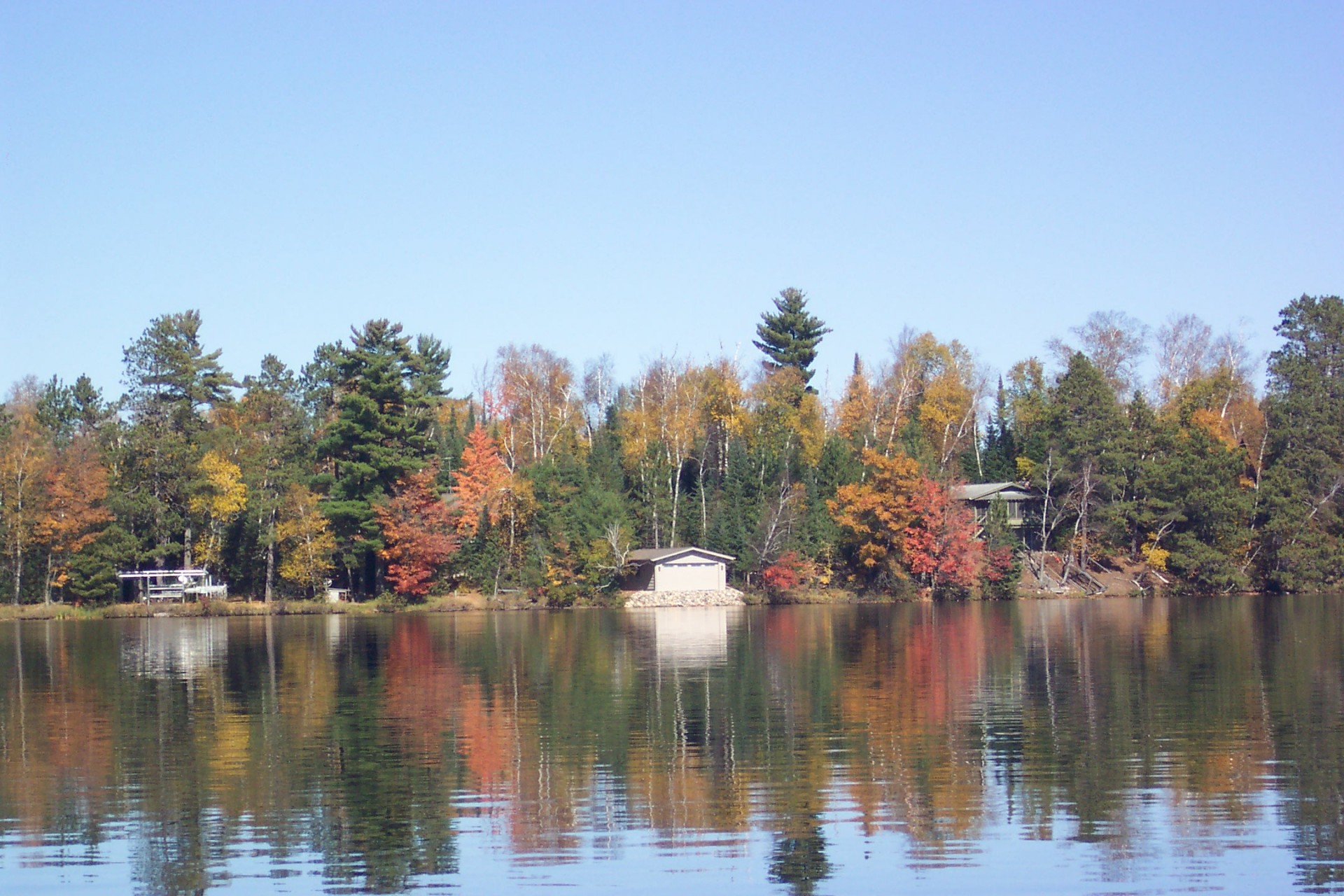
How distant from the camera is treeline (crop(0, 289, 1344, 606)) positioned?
225 ft

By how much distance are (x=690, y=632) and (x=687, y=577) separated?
80.0 ft

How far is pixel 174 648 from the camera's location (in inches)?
1682

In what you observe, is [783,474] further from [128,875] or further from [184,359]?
[128,875]

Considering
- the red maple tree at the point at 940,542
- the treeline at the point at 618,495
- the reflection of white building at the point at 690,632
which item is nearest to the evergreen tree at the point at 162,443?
the treeline at the point at 618,495

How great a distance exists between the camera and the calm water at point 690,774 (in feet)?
41.7

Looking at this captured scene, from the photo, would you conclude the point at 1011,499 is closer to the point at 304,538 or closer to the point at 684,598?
the point at 684,598

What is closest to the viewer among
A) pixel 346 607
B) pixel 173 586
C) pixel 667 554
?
pixel 346 607

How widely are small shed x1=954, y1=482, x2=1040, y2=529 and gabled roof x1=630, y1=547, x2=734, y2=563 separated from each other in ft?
54.8

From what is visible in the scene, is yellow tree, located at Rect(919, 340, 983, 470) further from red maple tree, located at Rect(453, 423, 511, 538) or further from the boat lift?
the boat lift

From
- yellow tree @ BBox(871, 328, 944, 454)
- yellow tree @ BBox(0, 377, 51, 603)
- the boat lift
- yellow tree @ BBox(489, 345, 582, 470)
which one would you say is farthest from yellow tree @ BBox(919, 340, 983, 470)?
yellow tree @ BBox(0, 377, 51, 603)

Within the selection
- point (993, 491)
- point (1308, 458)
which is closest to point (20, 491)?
point (993, 491)

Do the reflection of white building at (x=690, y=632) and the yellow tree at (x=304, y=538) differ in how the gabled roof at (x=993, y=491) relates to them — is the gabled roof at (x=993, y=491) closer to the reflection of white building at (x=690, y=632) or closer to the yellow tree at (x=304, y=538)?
the reflection of white building at (x=690, y=632)

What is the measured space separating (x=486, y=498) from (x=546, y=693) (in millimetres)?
45979

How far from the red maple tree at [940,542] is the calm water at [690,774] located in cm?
3551
